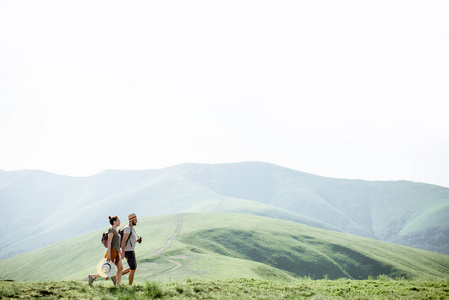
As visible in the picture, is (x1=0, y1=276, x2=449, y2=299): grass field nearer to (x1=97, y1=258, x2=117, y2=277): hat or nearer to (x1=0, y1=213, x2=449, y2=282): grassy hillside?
(x1=97, y1=258, x2=117, y2=277): hat

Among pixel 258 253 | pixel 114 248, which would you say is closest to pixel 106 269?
pixel 114 248

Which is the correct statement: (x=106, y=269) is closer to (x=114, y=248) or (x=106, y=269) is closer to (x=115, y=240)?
(x=114, y=248)

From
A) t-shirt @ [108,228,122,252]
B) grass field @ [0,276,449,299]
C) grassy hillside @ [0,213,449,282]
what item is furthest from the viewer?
grassy hillside @ [0,213,449,282]

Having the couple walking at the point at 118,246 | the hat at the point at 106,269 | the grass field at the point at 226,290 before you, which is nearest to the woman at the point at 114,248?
the couple walking at the point at 118,246

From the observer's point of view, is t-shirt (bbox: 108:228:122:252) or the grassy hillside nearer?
t-shirt (bbox: 108:228:122:252)

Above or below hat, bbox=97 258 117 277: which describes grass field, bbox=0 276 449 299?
below

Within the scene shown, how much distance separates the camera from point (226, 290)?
1525 centimetres

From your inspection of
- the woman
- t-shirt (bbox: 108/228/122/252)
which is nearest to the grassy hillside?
the woman

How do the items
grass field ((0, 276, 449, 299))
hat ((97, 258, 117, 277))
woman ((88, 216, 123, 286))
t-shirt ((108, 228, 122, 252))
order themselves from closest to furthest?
grass field ((0, 276, 449, 299)) < hat ((97, 258, 117, 277)) < woman ((88, 216, 123, 286)) < t-shirt ((108, 228, 122, 252))

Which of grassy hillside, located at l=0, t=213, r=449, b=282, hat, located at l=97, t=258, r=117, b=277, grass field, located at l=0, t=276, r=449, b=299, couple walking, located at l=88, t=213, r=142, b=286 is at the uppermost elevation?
couple walking, located at l=88, t=213, r=142, b=286

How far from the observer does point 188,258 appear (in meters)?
54.2

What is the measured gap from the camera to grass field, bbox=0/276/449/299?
12070 mm

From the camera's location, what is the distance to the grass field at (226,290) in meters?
12.1

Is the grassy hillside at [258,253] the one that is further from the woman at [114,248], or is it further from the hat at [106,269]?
the hat at [106,269]
